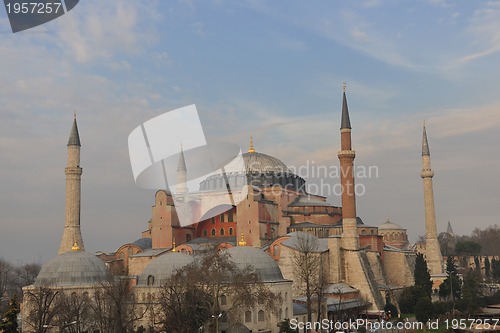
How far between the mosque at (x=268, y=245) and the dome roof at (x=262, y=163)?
2.5 inches

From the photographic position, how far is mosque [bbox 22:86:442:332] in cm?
2364

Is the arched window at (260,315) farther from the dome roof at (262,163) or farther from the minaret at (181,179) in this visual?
the dome roof at (262,163)

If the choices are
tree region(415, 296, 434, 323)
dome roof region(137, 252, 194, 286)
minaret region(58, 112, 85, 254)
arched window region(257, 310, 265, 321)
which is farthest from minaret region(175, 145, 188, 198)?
tree region(415, 296, 434, 323)

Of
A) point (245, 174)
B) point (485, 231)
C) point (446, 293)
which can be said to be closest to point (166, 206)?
point (245, 174)

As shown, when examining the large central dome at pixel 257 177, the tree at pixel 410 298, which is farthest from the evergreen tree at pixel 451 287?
the large central dome at pixel 257 177

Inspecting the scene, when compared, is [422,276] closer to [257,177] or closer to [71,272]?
[257,177]

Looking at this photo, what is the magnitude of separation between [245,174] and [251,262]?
551 inches

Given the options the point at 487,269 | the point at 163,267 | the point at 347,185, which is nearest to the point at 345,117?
the point at 347,185

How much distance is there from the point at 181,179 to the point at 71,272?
1183cm

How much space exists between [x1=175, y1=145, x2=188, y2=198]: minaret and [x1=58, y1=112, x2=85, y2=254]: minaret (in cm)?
558

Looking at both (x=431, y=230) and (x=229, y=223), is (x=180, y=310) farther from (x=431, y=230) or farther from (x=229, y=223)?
(x=431, y=230)

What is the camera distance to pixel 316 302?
26172mm

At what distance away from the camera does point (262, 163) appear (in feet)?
127

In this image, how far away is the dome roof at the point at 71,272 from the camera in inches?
922
